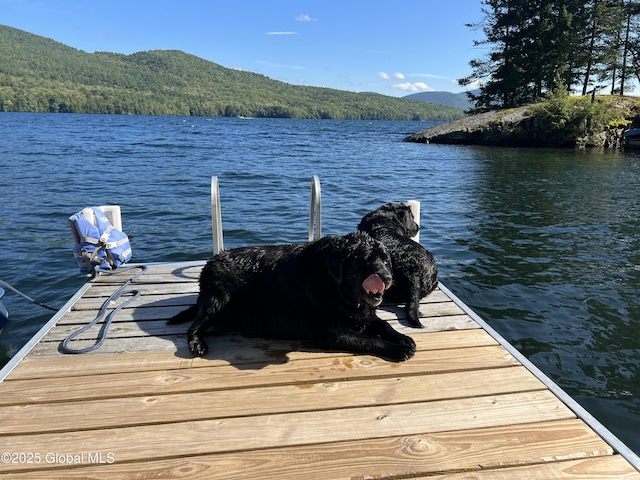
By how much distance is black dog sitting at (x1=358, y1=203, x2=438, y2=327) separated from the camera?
4883mm

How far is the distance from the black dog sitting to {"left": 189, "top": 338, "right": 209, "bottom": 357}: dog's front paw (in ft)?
6.79

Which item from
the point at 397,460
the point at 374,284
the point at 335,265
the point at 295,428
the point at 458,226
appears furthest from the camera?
the point at 458,226

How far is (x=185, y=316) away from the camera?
4.47m

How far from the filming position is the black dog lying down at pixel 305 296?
11.8ft

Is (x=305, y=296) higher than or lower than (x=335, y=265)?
lower

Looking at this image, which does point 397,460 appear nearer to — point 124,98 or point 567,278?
Result: point 567,278

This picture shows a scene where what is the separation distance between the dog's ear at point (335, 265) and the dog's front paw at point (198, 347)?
131cm

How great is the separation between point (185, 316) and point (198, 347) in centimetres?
74

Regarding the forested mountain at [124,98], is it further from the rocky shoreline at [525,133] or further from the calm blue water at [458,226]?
the rocky shoreline at [525,133]

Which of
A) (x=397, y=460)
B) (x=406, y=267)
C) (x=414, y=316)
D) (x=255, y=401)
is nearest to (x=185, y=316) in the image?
(x=255, y=401)

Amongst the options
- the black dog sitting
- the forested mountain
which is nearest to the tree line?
the black dog sitting

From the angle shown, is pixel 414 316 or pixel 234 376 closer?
pixel 234 376

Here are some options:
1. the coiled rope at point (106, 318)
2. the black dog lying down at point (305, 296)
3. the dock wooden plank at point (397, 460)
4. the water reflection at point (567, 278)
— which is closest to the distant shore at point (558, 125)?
the water reflection at point (567, 278)

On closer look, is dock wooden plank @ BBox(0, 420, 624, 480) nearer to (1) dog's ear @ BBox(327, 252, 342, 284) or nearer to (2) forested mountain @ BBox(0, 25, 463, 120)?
(1) dog's ear @ BBox(327, 252, 342, 284)
